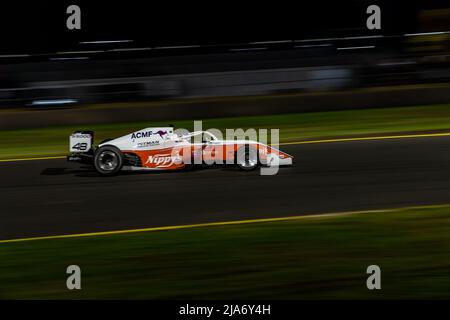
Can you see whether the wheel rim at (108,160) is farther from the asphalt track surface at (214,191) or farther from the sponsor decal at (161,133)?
the sponsor decal at (161,133)

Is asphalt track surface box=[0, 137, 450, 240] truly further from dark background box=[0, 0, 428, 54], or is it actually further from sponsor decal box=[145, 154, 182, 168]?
dark background box=[0, 0, 428, 54]

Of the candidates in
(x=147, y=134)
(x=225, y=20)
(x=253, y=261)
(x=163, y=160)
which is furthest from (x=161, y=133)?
(x=225, y=20)

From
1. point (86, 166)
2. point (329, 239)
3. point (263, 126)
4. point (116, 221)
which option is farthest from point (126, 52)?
point (329, 239)

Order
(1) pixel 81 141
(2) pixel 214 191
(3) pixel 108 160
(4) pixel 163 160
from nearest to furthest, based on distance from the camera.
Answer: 1. (2) pixel 214 191
2. (1) pixel 81 141
3. (4) pixel 163 160
4. (3) pixel 108 160

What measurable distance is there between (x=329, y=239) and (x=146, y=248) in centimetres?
214

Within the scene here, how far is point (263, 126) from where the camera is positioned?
1731cm

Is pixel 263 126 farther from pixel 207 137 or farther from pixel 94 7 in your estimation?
pixel 94 7

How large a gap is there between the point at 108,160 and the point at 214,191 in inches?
82.8

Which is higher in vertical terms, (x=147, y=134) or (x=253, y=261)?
(x=147, y=134)

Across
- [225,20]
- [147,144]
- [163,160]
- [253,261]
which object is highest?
[225,20]

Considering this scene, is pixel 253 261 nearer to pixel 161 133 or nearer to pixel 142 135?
pixel 161 133

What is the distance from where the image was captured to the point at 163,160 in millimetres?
12672

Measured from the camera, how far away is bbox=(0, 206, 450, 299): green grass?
762 cm
